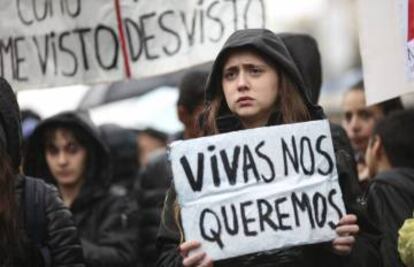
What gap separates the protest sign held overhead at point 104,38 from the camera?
6.39 meters

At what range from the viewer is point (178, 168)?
14.4ft

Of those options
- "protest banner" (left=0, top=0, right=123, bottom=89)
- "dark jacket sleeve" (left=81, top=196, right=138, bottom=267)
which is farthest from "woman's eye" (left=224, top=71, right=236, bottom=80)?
"protest banner" (left=0, top=0, right=123, bottom=89)

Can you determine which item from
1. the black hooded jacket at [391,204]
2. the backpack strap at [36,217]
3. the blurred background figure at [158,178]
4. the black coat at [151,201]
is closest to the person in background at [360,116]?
the blurred background figure at [158,178]

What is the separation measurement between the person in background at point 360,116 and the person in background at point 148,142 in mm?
2717

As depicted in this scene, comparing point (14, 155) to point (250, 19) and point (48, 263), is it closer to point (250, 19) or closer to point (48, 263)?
point (48, 263)

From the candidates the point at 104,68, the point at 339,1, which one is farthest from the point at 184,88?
the point at 339,1

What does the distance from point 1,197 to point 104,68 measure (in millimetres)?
1986

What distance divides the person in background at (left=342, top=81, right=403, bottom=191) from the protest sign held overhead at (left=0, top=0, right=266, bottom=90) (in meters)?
1.21

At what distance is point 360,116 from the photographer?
7281 millimetres

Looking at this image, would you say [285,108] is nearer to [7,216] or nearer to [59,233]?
[59,233]

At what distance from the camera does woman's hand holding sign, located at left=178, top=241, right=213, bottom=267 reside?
429cm

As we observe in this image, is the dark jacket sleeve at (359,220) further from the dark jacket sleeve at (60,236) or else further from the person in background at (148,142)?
the person in background at (148,142)

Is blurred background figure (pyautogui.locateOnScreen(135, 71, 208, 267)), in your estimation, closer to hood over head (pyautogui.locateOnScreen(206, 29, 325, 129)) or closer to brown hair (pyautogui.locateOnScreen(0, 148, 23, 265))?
hood over head (pyautogui.locateOnScreen(206, 29, 325, 129))

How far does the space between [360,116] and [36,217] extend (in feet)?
9.88
